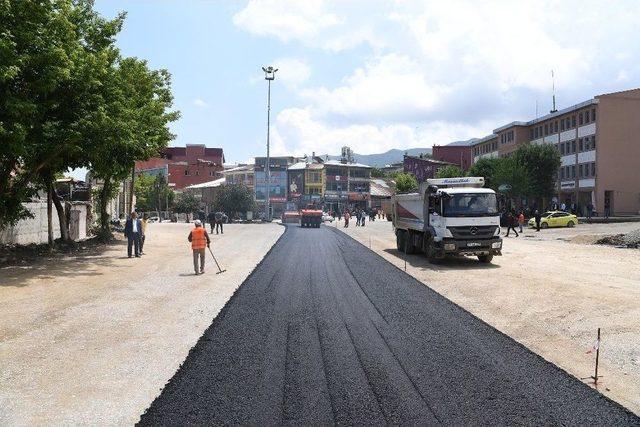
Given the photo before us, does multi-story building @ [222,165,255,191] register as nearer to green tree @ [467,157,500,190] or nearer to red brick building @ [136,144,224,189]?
red brick building @ [136,144,224,189]

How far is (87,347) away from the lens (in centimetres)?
936

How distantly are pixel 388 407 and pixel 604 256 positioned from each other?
72.7 ft

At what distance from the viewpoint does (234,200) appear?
73.3 metres

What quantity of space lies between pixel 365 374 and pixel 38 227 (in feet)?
82.5

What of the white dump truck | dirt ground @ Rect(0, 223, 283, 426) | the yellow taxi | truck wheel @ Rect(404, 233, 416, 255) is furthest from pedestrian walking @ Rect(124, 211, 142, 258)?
the yellow taxi

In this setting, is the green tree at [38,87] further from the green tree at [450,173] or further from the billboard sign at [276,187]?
the billboard sign at [276,187]

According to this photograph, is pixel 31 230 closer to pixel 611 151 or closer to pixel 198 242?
pixel 198 242

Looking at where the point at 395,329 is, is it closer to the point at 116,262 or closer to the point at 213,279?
the point at 213,279

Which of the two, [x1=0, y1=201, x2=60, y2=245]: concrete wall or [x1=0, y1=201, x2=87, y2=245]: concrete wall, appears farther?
[x1=0, y1=201, x2=87, y2=245]: concrete wall

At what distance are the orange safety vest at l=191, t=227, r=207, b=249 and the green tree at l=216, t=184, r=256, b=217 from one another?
2124 inches

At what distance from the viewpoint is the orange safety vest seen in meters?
19.3

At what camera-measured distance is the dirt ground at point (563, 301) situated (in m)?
8.79

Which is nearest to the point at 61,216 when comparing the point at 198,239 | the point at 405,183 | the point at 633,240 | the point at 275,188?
the point at 198,239

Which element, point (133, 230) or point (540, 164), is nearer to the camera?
point (133, 230)
